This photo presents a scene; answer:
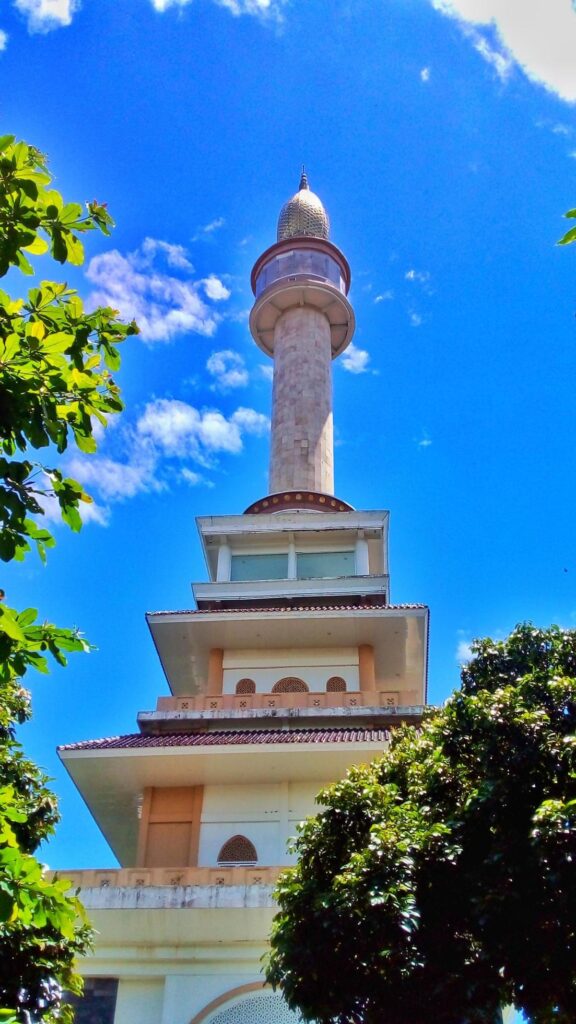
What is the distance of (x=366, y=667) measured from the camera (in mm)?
23516

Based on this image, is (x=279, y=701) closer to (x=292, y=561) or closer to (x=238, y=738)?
(x=238, y=738)

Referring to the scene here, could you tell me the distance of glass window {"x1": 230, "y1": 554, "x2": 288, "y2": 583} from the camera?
86.1 feet

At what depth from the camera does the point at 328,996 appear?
34.7ft

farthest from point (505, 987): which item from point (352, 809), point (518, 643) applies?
point (518, 643)

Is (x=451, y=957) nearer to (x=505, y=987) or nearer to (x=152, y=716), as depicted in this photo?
(x=505, y=987)

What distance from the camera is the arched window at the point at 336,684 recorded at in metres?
23.4

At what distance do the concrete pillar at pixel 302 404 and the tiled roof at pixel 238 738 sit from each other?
10.1m

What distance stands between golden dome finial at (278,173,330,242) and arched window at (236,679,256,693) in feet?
63.3

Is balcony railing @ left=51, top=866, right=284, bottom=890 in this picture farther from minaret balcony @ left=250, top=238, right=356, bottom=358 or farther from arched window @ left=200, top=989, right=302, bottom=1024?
minaret balcony @ left=250, top=238, right=356, bottom=358

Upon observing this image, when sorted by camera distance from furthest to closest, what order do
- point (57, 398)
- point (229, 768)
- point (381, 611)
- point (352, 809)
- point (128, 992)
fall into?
point (381, 611), point (229, 768), point (128, 992), point (352, 809), point (57, 398)

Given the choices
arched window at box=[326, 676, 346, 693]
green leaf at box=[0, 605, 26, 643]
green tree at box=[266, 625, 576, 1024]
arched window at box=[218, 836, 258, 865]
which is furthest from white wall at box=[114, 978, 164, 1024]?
green leaf at box=[0, 605, 26, 643]

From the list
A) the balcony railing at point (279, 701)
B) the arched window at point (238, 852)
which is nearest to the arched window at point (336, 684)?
the balcony railing at point (279, 701)

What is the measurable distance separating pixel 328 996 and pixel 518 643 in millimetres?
5262

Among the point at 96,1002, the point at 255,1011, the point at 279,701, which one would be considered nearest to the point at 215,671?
the point at 279,701
